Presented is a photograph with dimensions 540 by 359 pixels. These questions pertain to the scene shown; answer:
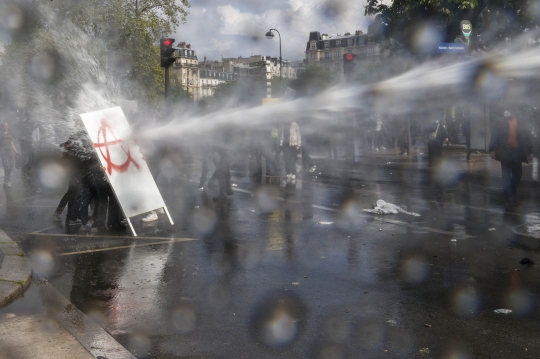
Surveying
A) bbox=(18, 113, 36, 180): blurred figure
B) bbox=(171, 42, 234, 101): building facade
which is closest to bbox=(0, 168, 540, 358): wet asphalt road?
bbox=(18, 113, 36, 180): blurred figure

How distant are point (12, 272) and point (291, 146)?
12330 mm

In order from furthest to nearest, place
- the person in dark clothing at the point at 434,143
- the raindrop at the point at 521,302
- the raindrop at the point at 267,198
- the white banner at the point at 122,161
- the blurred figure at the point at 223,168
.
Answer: the person in dark clothing at the point at 434,143
the blurred figure at the point at 223,168
the raindrop at the point at 267,198
the white banner at the point at 122,161
the raindrop at the point at 521,302

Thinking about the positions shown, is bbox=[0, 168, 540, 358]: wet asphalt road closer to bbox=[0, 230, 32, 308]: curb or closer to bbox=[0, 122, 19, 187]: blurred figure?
bbox=[0, 230, 32, 308]: curb

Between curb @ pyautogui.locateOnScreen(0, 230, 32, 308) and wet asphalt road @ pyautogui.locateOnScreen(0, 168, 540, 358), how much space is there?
0.27 meters

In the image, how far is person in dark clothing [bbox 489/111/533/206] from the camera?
11.4 metres

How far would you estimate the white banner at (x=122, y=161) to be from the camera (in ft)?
30.8

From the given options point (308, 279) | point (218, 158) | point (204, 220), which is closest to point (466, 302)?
point (308, 279)

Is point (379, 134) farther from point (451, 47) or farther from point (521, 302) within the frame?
point (521, 302)

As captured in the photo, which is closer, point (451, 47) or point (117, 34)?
point (451, 47)

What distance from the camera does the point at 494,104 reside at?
2302 cm

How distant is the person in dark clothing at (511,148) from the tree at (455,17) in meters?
12.7

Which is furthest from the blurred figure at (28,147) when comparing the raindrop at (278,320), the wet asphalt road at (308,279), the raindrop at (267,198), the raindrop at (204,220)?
the raindrop at (278,320)

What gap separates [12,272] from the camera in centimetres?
693

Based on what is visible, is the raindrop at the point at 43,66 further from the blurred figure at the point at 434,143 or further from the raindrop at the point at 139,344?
the raindrop at the point at 139,344
